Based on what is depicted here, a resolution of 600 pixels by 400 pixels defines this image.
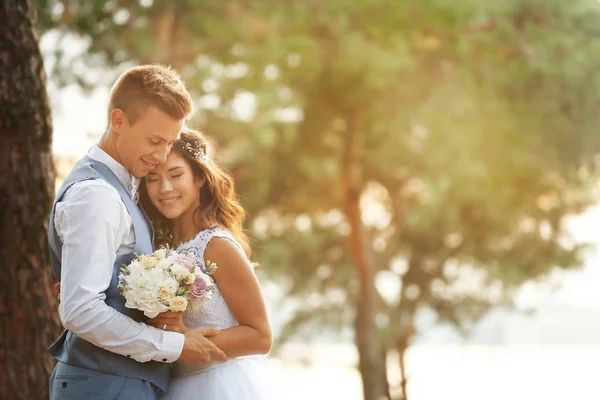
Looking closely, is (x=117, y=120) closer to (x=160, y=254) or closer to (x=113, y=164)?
(x=113, y=164)

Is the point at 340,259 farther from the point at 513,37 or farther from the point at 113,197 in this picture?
the point at 113,197

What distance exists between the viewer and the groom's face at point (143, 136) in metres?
3.61

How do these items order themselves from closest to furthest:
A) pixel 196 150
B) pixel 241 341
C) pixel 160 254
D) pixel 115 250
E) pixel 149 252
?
1. pixel 115 250
2. pixel 160 254
3. pixel 149 252
4. pixel 241 341
5. pixel 196 150

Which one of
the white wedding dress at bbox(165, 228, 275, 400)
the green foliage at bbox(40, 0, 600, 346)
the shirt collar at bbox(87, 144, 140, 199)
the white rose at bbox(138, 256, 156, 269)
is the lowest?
the white wedding dress at bbox(165, 228, 275, 400)

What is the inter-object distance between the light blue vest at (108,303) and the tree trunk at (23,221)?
5.41 ft

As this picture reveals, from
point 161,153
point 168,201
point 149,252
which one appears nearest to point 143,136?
point 161,153

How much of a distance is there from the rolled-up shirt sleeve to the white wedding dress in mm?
564

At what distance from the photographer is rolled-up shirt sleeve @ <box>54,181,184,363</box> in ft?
10.8

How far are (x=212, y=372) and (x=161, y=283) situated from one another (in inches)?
30.8

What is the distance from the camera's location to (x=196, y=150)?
426 cm

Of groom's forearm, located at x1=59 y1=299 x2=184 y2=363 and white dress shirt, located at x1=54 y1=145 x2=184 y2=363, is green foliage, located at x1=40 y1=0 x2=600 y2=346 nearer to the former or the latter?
white dress shirt, located at x1=54 y1=145 x2=184 y2=363

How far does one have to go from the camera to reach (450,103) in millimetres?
15008

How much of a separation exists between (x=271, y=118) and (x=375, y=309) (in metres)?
4.31

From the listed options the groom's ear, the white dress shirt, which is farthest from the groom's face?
the white dress shirt
